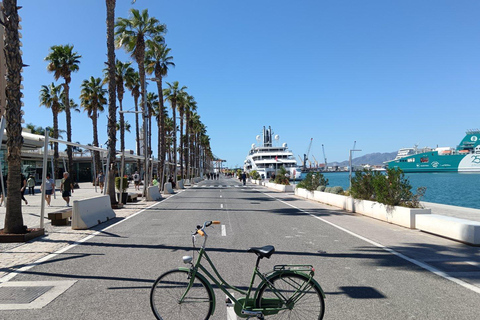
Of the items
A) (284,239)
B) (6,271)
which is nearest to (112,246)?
(6,271)

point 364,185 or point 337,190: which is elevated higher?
A: point 364,185

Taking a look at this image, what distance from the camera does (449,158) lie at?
111 m

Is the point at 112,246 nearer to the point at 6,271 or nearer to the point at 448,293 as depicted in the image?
the point at 6,271

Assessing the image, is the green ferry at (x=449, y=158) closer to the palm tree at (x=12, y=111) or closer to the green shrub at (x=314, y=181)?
the green shrub at (x=314, y=181)

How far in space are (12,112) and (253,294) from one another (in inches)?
356

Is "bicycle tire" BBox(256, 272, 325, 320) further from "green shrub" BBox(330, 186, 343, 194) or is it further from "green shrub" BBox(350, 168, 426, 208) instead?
"green shrub" BBox(330, 186, 343, 194)

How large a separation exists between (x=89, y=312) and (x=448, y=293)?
5.01 metres

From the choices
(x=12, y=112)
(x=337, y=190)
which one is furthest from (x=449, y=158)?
(x=12, y=112)

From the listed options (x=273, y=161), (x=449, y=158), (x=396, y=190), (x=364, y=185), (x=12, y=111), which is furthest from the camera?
(x=449, y=158)

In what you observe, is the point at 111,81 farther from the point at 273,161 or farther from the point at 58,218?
the point at 273,161

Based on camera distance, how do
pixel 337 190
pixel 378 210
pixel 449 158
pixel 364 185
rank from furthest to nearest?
pixel 449 158 → pixel 337 190 → pixel 364 185 → pixel 378 210

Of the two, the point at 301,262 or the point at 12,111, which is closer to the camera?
the point at 301,262

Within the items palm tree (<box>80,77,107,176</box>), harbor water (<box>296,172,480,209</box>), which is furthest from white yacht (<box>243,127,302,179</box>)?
palm tree (<box>80,77,107,176</box>)

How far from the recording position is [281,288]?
13.7ft
